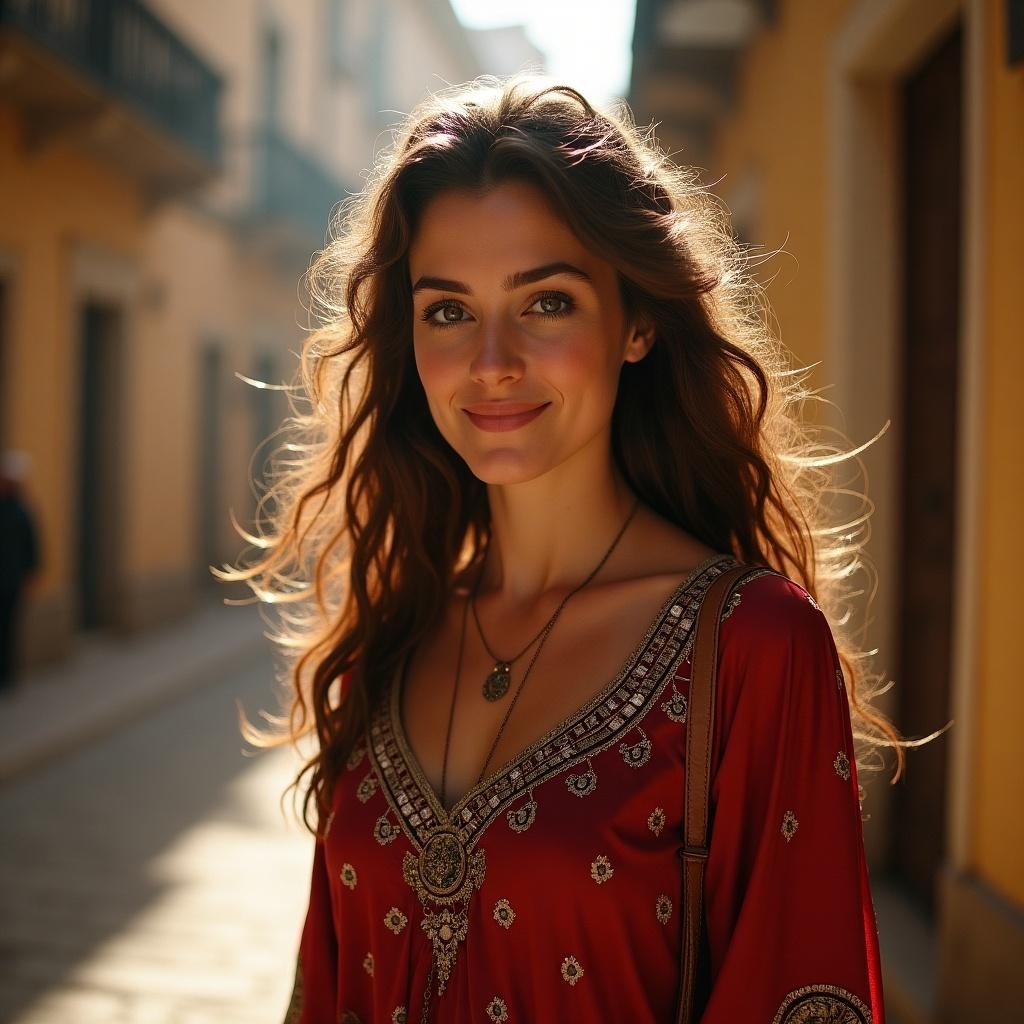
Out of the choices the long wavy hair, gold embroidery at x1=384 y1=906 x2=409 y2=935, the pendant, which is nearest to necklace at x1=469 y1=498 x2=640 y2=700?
the pendant

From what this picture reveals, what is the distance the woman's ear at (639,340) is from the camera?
6.89 feet

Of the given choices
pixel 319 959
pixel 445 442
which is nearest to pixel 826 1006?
pixel 319 959

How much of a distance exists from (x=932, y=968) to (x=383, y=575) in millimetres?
2452

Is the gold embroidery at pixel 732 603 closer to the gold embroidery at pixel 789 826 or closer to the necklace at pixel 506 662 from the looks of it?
the gold embroidery at pixel 789 826

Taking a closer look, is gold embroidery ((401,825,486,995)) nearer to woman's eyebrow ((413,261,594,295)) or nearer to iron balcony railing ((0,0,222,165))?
woman's eyebrow ((413,261,594,295))

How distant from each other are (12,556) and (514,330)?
853 centimetres

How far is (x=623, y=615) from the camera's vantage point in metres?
1.96

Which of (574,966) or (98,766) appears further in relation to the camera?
(98,766)

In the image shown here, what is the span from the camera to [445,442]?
95.8 inches

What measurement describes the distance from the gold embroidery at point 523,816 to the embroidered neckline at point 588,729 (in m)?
0.02

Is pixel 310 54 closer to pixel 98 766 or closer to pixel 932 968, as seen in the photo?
pixel 98 766

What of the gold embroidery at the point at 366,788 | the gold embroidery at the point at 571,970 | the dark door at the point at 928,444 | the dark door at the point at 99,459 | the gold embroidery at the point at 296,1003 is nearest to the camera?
the gold embroidery at the point at 571,970

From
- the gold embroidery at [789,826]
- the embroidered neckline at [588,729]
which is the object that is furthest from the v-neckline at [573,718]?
the gold embroidery at [789,826]

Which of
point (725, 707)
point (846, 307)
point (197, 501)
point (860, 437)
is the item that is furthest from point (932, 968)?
point (197, 501)
